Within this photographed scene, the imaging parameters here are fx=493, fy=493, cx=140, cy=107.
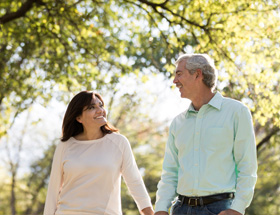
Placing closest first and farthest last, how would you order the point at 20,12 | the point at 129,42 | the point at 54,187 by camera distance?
the point at 54,187 → the point at 20,12 → the point at 129,42

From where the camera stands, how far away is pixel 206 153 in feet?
12.2

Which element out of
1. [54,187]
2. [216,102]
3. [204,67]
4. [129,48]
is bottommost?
[54,187]

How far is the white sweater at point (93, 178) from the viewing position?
4660mm

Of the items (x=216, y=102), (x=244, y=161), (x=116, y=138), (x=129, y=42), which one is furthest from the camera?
(x=129, y=42)

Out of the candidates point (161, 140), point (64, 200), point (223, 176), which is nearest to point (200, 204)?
point (223, 176)

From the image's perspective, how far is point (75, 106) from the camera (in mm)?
5113

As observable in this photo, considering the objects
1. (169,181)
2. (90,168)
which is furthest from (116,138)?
(169,181)

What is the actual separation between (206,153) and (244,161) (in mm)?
306

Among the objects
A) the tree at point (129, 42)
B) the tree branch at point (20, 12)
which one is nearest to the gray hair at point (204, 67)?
the tree at point (129, 42)

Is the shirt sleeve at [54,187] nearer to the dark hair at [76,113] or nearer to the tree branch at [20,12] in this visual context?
the dark hair at [76,113]

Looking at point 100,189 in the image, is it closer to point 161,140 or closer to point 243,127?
point 243,127

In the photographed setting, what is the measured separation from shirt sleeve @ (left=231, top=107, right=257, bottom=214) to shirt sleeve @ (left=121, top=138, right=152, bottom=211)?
1.30 meters

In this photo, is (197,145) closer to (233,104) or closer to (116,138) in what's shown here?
(233,104)

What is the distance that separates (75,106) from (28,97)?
5.65 metres
